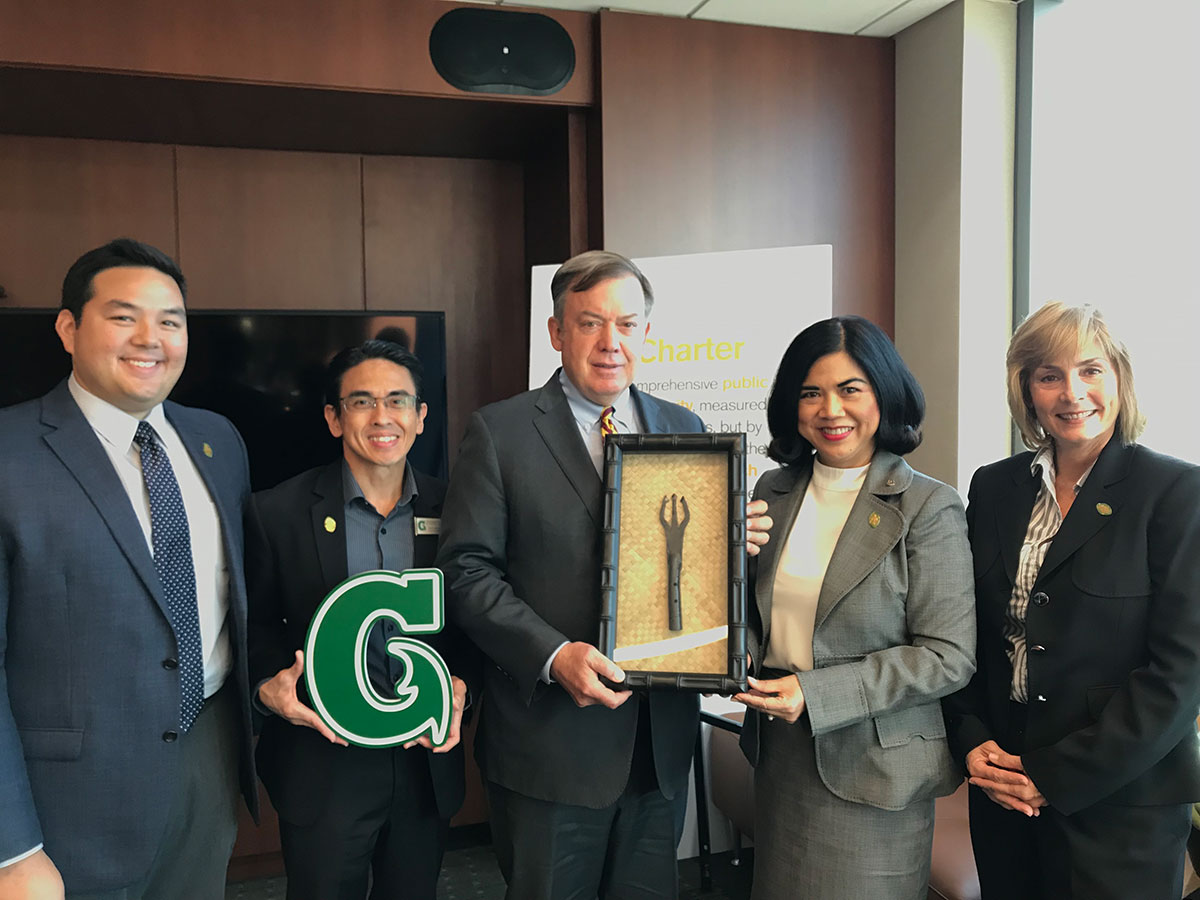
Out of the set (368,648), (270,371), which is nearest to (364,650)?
(368,648)

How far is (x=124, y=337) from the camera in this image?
1688 millimetres

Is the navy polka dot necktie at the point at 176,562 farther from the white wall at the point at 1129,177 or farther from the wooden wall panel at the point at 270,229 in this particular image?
the white wall at the point at 1129,177

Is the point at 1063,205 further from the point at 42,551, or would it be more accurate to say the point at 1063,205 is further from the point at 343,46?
the point at 42,551

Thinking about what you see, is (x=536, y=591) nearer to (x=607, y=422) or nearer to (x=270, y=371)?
(x=607, y=422)

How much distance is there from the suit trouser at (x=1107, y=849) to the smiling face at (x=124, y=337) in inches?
72.2

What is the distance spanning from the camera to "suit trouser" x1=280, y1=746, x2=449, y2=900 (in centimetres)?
197

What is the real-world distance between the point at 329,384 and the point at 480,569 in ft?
2.47

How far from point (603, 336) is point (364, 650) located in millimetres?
802

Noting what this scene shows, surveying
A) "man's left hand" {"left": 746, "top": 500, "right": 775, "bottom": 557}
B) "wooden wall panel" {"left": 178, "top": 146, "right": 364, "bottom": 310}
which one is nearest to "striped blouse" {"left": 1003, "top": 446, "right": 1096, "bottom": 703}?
"man's left hand" {"left": 746, "top": 500, "right": 775, "bottom": 557}

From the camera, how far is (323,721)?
69.4 inches

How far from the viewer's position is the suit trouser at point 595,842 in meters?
1.79

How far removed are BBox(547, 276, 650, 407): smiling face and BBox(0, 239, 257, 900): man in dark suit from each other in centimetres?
80

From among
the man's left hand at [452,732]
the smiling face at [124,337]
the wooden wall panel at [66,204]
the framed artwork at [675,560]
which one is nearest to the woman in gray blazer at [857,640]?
the framed artwork at [675,560]

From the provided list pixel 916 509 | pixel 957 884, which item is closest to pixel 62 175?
pixel 916 509
